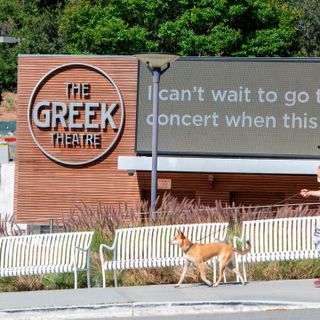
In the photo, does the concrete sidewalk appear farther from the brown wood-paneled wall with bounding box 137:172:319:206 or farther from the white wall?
the white wall

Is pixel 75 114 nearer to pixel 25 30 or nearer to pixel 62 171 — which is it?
pixel 62 171

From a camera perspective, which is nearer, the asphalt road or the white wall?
the asphalt road

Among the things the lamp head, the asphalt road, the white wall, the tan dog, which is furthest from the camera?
the white wall

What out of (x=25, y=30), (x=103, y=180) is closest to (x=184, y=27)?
(x=103, y=180)

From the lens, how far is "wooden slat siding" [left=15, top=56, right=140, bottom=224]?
94.9 ft

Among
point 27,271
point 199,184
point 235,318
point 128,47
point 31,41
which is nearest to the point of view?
point 235,318

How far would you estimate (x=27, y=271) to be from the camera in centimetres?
1645

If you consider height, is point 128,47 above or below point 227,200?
above

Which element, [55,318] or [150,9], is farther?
[150,9]

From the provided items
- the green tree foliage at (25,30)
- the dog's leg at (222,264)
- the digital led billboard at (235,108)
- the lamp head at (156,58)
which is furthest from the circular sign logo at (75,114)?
the green tree foliage at (25,30)

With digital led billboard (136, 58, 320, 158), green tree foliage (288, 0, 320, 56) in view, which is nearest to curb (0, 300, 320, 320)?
digital led billboard (136, 58, 320, 158)

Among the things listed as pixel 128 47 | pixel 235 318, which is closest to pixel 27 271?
pixel 235 318

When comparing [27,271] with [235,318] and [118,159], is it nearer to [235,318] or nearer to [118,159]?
[235,318]

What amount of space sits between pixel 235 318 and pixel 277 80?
16441mm
